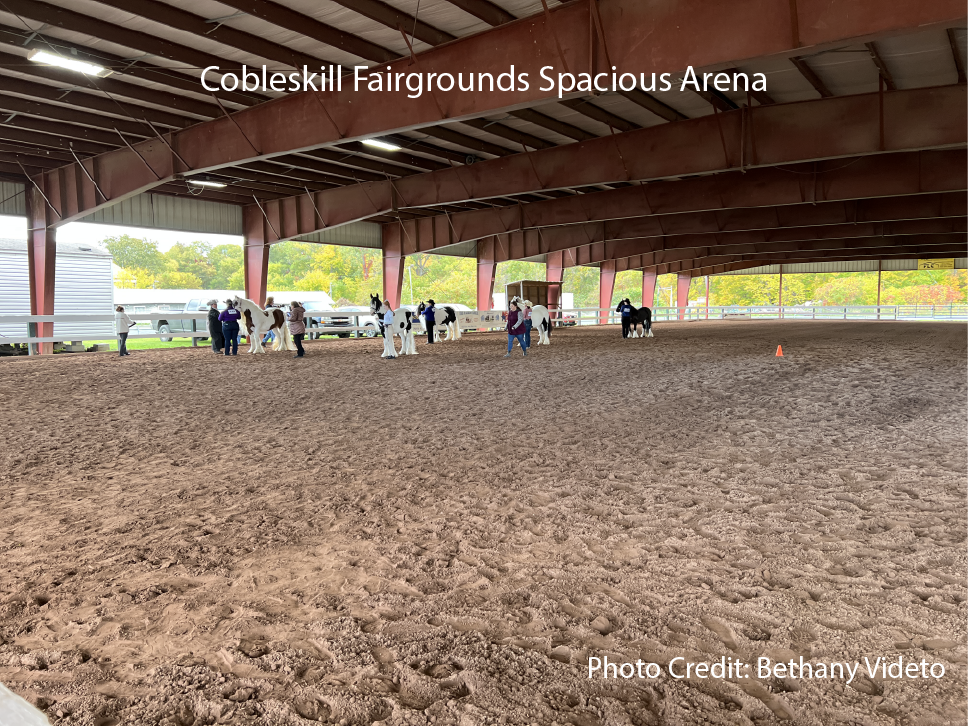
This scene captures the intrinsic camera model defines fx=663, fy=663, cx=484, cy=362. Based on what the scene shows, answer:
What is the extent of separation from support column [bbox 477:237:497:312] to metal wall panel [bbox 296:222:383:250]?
21.9 feet

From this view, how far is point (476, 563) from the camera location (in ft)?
14.4

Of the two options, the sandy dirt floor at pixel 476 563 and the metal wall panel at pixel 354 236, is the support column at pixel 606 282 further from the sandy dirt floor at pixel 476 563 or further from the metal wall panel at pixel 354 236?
the sandy dirt floor at pixel 476 563

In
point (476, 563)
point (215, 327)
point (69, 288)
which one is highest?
point (69, 288)

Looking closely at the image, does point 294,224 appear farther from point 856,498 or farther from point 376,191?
point 856,498

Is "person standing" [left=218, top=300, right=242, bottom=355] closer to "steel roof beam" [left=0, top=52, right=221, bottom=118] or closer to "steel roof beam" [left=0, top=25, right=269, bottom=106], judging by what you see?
"steel roof beam" [left=0, top=52, right=221, bottom=118]

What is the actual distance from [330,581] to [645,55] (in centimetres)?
972

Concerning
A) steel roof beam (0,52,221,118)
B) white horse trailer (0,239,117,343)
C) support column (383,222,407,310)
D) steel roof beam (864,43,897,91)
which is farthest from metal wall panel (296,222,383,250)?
steel roof beam (864,43,897,91)

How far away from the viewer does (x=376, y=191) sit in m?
25.1

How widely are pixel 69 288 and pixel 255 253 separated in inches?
285

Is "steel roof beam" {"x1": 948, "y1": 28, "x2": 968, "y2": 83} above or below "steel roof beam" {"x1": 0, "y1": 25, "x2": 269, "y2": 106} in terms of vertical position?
above

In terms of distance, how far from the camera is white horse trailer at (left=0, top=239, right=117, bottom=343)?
23.7 meters

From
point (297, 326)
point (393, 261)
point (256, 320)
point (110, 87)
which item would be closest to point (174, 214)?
point (256, 320)

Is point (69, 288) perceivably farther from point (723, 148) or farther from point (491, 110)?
point (723, 148)

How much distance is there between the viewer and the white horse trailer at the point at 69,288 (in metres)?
23.7
